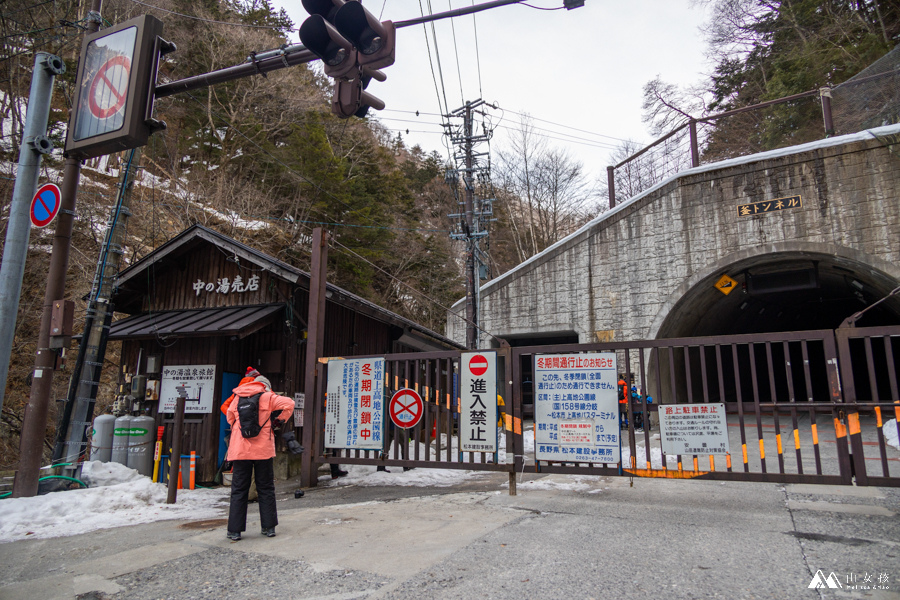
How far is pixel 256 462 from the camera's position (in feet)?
17.6

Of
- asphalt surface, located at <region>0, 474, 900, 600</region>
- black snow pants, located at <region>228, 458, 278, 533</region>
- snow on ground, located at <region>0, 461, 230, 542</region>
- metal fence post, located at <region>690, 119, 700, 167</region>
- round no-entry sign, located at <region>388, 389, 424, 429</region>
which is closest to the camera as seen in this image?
asphalt surface, located at <region>0, 474, 900, 600</region>

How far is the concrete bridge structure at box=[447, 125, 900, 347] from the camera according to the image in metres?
14.1

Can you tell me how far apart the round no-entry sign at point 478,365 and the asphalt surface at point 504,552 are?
171 centimetres

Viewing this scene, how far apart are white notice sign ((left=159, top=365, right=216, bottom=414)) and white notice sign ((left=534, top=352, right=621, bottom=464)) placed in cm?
634

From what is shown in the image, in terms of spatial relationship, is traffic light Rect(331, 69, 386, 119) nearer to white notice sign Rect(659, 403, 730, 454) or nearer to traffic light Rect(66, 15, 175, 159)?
traffic light Rect(66, 15, 175, 159)

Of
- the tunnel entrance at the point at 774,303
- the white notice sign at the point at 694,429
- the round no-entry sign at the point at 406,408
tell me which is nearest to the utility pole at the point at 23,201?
the round no-entry sign at the point at 406,408

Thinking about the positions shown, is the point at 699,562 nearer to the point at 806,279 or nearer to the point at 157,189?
the point at 806,279

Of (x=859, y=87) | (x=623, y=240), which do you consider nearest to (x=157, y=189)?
(x=623, y=240)

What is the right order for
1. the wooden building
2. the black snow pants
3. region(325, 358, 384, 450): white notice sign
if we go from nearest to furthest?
1. the black snow pants
2. region(325, 358, 384, 450): white notice sign
3. the wooden building

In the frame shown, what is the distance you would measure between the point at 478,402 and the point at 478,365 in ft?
1.66

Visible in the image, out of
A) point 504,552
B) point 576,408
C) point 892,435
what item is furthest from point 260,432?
point 892,435

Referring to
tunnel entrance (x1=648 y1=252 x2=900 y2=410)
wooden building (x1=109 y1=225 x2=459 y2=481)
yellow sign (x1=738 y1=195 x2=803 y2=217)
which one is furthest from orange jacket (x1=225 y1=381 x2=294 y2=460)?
yellow sign (x1=738 y1=195 x2=803 y2=217)

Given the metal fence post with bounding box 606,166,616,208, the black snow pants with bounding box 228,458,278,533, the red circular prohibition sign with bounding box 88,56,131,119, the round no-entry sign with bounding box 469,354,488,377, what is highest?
the metal fence post with bounding box 606,166,616,208

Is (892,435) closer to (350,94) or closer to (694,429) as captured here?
(694,429)
